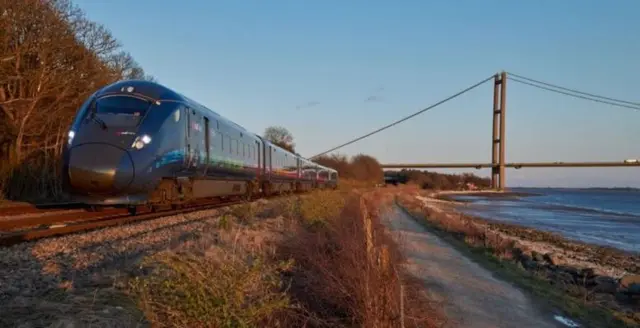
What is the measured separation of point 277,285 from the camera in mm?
5676

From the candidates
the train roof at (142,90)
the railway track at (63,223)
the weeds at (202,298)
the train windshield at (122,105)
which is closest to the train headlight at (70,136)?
the train windshield at (122,105)

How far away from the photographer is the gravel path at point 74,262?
4.77 metres

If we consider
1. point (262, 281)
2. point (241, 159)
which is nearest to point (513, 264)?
point (241, 159)

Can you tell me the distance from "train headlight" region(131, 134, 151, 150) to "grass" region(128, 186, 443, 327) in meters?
2.34

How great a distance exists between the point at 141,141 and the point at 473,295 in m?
7.34

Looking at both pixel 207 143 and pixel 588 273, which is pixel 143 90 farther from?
pixel 588 273

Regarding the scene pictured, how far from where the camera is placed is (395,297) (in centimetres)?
625

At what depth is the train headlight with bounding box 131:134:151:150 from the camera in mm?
11453

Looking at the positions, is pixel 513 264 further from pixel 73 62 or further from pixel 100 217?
pixel 73 62

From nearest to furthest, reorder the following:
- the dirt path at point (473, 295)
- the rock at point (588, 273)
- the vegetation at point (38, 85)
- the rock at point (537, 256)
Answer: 1. the dirt path at point (473, 295)
2. the rock at point (588, 273)
3. the rock at point (537, 256)
4. the vegetation at point (38, 85)

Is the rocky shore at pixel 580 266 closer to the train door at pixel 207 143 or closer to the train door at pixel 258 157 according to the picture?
the train door at pixel 258 157

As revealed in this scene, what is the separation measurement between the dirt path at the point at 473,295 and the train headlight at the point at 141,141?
245 inches

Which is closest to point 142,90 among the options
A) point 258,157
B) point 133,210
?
point 133,210

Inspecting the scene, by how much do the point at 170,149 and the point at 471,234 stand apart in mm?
14465
